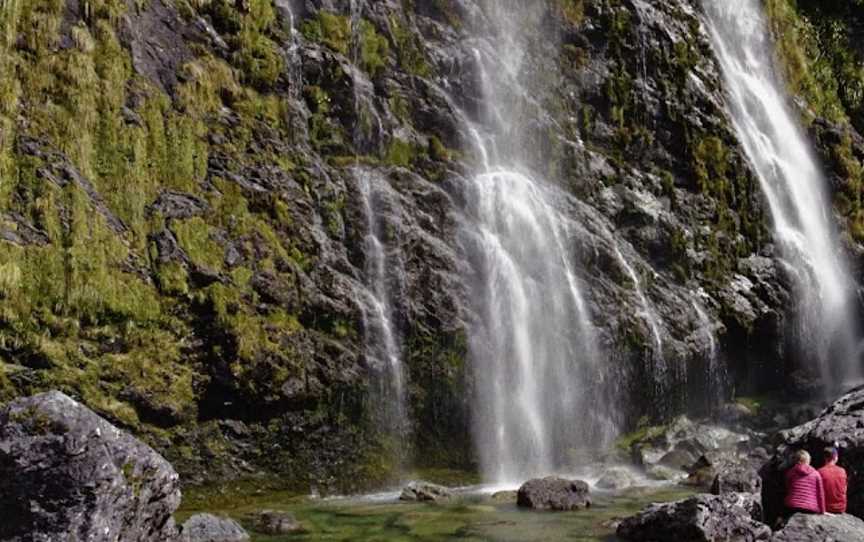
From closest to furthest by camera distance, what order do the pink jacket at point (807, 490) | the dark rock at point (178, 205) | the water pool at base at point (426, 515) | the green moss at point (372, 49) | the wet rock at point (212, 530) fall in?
the pink jacket at point (807, 490), the wet rock at point (212, 530), the water pool at base at point (426, 515), the dark rock at point (178, 205), the green moss at point (372, 49)

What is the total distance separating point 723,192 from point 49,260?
806 inches

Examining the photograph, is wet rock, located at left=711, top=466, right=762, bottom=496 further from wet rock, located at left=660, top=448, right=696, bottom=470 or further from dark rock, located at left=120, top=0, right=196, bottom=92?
dark rock, located at left=120, top=0, right=196, bottom=92

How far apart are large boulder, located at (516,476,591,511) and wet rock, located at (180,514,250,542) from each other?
4.95 metres

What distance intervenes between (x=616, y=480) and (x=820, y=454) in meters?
8.43

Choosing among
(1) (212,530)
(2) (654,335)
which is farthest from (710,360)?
(1) (212,530)

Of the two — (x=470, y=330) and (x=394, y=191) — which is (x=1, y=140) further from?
(x=470, y=330)

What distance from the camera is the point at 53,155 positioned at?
54.7 feet

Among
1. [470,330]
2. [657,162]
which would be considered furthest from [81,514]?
[657,162]

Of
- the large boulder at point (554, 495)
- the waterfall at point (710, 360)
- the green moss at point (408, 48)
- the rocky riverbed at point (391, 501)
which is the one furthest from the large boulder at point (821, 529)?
the green moss at point (408, 48)

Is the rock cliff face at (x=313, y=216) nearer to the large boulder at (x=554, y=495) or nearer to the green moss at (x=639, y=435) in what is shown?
the green moss at (x=639, y=435)

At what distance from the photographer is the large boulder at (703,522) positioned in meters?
11.3

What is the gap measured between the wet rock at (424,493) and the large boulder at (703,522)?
5.26 m

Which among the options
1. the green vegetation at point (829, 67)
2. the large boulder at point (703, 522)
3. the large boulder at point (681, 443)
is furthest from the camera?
the green vegetation at point (829, 67)

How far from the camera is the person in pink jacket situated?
9891 millimetres
